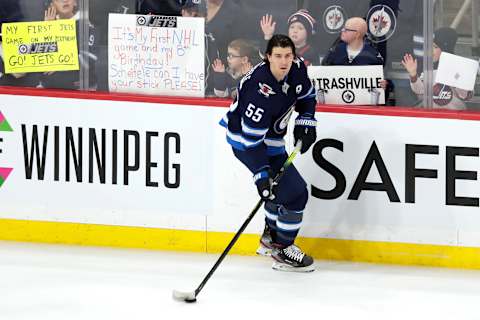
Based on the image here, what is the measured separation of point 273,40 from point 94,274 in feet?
4.94

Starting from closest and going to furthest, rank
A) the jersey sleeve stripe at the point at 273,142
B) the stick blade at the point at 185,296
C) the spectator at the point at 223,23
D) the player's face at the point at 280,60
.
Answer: the stick blade at the point at 185,296 → the player's face at the point at 280,60 → the jersey sleeve stripe at the point at 273,142 → the spectator at the point at 223,23

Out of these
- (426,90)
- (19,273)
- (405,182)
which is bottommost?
(19,273)

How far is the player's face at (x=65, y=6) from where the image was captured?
7305mm

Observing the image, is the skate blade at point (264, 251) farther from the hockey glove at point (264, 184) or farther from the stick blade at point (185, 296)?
the stick blade at point (185, 296)

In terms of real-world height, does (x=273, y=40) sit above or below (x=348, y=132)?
above

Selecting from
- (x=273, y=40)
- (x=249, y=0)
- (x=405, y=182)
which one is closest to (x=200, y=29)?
(x=249, y=0)

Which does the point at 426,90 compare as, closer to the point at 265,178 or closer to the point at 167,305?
the point at 265,178

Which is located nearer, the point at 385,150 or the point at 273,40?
the point at 273,40

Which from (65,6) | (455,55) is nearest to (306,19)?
(455,55)

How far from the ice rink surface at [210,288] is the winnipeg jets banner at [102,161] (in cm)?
24

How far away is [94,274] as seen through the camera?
6.80 meters

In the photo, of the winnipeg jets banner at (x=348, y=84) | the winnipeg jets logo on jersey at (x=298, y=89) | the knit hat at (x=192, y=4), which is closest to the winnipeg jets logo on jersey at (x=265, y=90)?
the winnipeg jets logo on jersey at (x=298, y=89)

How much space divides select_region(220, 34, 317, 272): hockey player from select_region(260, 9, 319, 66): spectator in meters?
0.36

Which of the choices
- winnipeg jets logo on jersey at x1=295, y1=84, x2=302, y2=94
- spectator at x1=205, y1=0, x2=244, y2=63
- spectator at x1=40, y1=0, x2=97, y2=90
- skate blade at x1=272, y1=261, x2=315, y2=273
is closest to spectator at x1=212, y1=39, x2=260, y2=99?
spectator at x1=205, y1=0, x2=244, y2=63
